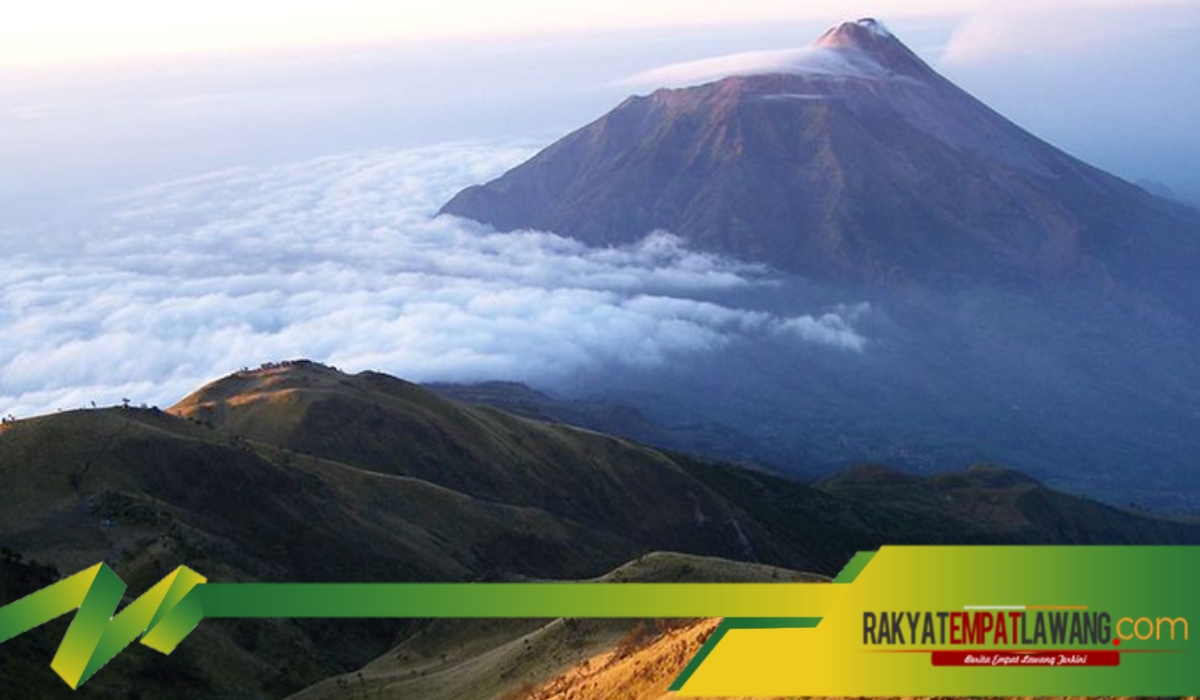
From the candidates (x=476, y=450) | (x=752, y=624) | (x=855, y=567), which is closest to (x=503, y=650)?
(x=752, y=624)

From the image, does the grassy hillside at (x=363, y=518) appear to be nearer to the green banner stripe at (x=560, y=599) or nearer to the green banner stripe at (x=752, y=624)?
the green banner stripe at (x=752, y=624)

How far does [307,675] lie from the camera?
5484 centimetres

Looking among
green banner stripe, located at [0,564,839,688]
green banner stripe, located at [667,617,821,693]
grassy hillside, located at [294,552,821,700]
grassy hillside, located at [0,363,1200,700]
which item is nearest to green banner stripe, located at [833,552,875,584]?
green banner stripe, located at [0,564,839,688]

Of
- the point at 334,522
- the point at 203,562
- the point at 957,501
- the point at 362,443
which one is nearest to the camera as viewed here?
the point at 203,562

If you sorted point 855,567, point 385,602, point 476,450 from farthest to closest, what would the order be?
1. point 476,450
2. point 385,602
3. point 855,567

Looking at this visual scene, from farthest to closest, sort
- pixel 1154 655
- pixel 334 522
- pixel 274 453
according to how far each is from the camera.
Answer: pixel 274 453
pixel 334 522
pixel 1154 655

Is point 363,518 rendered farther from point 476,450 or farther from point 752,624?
point 752,624

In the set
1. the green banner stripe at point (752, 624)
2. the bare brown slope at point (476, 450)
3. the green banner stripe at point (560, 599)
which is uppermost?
the green banner stripe at point (560, 599)

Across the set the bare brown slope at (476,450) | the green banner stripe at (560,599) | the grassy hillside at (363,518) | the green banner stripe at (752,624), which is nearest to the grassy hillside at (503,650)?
the grassy hillside at (363,518)

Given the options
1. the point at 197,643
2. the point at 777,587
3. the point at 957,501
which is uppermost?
the point at 777,587

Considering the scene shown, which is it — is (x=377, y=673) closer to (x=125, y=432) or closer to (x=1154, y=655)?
(x=125, y=432)

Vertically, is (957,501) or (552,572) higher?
(552,572)

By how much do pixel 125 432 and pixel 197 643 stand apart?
105 feet

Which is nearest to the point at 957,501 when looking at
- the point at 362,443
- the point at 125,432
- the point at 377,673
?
the point at 362,443
